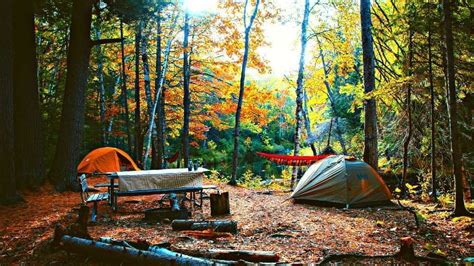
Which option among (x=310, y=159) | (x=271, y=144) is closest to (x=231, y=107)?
(x=310, y=159)

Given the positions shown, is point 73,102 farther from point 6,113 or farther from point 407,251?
point 407,251

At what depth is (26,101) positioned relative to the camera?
336 inches

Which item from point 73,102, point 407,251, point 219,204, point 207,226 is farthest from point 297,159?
point 407,251

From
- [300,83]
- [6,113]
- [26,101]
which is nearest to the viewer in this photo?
[6,113]

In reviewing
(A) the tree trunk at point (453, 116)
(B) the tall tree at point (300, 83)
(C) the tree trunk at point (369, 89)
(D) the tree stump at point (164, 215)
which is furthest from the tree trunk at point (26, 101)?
(A) the tree trunk at point (453, 116)

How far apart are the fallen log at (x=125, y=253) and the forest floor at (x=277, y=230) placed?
0.43ft

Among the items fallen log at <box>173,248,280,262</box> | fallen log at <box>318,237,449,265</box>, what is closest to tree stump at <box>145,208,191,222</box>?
fallen log at <box>173,248,280,262</box>

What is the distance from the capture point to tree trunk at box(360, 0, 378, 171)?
862cm

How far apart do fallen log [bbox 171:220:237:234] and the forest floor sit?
0.48ft

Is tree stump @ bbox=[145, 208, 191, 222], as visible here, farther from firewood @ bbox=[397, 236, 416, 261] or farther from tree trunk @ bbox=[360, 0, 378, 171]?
tree trunk @ bbox=[360, 0, 378, 171]

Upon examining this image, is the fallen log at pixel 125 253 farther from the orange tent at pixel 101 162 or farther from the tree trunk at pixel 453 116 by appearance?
the orange tent at pixel 101 162

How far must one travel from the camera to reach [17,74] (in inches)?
337

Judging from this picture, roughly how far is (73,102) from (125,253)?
6609mm

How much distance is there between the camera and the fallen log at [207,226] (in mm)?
5039
